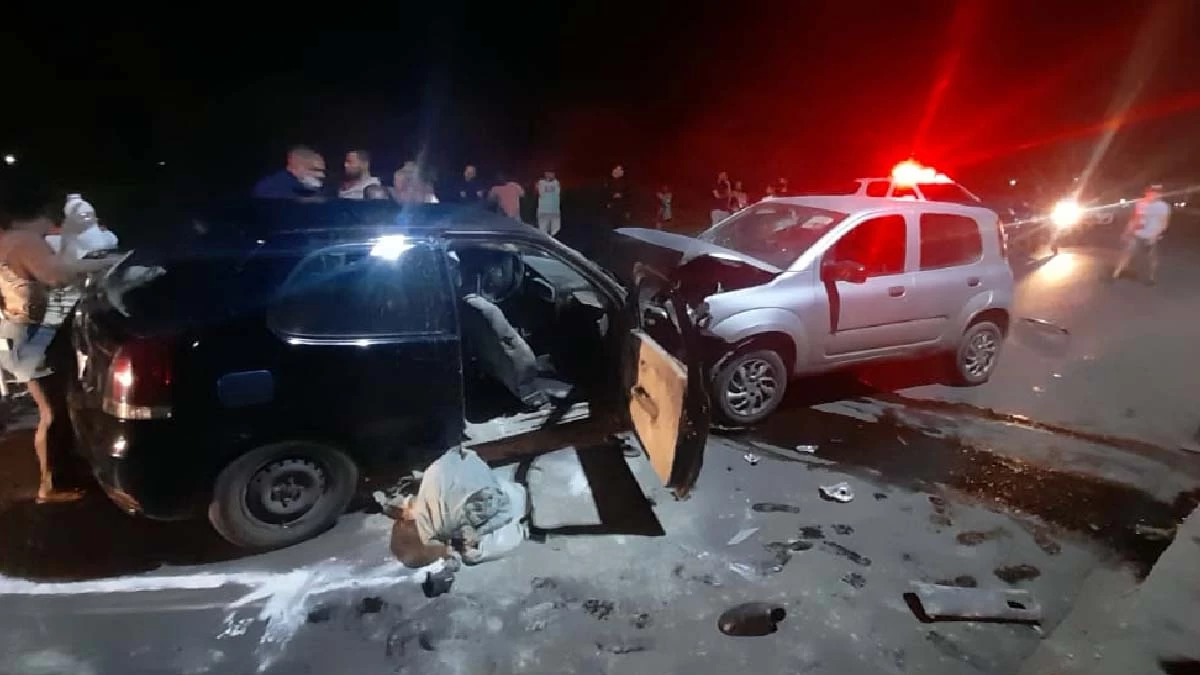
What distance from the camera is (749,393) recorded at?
559 centimetres

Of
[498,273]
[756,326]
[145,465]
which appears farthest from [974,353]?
[145,465]

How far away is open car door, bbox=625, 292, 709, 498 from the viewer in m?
3.74

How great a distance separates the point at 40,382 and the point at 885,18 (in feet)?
106

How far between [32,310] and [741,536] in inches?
161

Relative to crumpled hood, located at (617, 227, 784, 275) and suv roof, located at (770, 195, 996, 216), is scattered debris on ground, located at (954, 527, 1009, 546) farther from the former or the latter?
suv roof, located at (770, 195, 996, 216)

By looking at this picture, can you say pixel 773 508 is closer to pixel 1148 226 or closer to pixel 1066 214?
pixel 1148 226

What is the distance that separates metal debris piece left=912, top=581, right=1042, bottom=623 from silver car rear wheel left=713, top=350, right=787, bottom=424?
203 cm

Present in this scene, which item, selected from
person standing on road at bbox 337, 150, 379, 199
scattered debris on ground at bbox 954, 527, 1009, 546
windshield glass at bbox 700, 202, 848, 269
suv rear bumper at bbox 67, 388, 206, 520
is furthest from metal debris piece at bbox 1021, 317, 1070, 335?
suv rear bumper at bbox 67, 388, 206, 520

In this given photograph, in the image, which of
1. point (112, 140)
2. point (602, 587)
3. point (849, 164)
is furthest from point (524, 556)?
point (849, 164)

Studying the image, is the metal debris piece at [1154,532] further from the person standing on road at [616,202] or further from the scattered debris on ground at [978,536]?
the person standing on road at [616,202]

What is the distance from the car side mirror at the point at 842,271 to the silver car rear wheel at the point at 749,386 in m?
0.72

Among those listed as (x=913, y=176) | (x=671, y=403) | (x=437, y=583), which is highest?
(x=913, y=176)

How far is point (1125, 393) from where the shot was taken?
Result: 693 centimetres

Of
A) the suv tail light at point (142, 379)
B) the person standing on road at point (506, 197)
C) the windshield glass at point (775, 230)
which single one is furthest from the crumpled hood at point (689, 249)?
the person standing on road at point (506, 197)
